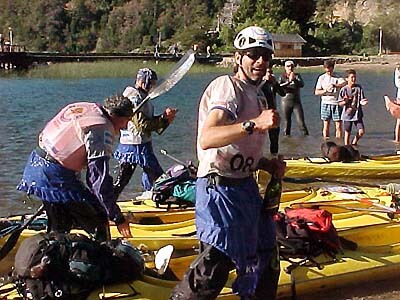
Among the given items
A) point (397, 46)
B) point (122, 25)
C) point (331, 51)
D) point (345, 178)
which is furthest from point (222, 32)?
point (345, 178)

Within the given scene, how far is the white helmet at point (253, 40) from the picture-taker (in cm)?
473

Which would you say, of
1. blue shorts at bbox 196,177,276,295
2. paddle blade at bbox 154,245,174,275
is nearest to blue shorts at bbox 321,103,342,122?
paddle blade at bbox 154,245,174,275

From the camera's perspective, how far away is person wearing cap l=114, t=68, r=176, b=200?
8430mm

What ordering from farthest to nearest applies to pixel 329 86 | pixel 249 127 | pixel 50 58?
1. pixel 50 58
2. pixel 329 86
3. pixel 249 127

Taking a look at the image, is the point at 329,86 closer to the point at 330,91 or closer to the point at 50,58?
the point at 330,91

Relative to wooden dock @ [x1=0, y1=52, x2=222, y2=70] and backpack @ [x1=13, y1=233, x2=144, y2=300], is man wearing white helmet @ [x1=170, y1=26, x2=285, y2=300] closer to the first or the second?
backpack @ [x1=13, y1=233, x2=144, y2=300]

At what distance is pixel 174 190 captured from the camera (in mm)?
8680

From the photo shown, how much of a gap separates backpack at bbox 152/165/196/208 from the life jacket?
121 inches

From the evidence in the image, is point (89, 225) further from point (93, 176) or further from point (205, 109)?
point (205, 109)

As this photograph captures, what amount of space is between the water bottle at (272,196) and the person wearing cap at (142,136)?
340cm

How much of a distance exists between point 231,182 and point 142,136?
13.2ft

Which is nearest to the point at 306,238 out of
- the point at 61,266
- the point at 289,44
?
the point at 61,266

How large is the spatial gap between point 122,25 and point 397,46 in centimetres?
6241

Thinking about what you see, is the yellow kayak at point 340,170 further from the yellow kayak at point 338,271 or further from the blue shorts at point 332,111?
the yellow kayak at point 338,271
